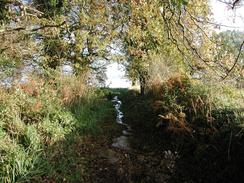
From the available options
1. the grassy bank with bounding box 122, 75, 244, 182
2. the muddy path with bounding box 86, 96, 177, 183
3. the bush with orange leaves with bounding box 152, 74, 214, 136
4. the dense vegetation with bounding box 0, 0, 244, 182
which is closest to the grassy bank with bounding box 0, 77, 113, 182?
the dense vegetation with bounding box 0, 0, 244, 182

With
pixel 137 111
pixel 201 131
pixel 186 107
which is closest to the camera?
pixel 201 131

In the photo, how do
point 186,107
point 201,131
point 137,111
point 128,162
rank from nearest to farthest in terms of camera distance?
point 201,131, point 128,162, point 186,107, point 137,111

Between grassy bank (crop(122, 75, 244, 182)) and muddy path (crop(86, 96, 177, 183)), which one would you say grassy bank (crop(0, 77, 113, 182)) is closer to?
muddy path (crop(86, 96, 177, 183))

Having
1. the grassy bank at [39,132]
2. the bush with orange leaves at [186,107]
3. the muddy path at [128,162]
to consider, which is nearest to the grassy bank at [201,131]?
the bush with orange leaves at [186,107]

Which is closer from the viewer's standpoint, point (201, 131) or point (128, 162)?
point (201, 131)

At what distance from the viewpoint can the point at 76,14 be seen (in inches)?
647

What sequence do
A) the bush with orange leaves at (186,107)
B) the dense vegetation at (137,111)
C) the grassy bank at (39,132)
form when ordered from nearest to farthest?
the dense vegetation at (137,111), the grassy bank at (39,132), the bush with orange leaves at (186,107)

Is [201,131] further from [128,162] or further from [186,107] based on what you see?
[128,162]

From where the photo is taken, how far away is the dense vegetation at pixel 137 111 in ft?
20.9

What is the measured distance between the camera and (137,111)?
600 inches

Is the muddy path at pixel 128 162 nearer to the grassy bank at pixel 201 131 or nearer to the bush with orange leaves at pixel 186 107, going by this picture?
the grassy bank at pixel 201 131

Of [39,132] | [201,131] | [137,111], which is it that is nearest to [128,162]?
[201,131]

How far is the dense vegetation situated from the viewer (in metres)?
6.37

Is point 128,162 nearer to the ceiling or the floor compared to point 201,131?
nearer to the floor
